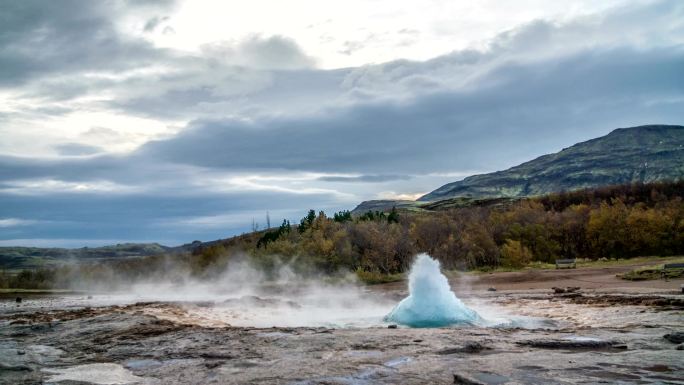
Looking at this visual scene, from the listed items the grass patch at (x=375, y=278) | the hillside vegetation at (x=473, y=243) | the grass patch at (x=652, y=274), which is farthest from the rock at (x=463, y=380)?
the hillside vegetation at (x=473, y=243)

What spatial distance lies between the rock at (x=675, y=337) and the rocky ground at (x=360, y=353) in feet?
0.06

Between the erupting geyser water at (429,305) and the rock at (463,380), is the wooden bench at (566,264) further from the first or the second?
the rock at (463,380)

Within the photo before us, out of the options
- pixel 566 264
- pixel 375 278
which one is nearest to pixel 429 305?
pixel 375 278

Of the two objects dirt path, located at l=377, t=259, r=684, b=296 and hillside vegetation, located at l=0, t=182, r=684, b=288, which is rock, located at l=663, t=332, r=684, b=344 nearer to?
dirt path, located at l=377, t=259, r=684, b=296

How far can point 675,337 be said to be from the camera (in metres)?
11.3

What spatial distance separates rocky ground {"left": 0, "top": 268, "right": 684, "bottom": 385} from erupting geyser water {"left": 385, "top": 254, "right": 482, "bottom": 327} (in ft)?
4.64

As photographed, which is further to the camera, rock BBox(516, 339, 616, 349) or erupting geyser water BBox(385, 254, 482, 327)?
erupting geyser water BBox(385, 254, 482, 327)

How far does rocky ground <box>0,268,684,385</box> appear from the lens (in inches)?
359

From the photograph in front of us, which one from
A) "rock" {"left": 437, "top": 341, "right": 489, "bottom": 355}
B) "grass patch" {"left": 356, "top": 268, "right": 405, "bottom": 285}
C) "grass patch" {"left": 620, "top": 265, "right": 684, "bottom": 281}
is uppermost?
"rock" {"left": 437, "top": 341, "right": 489, "bottom": 355}

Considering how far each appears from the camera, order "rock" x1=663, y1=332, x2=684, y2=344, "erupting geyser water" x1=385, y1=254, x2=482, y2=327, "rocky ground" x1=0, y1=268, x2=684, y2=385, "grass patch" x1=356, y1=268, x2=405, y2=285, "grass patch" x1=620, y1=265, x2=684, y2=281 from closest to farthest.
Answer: "rocky ground" x1=0, y1=268, x2=684, y2=385
"rock" x1=663, y1=332, x2=684, y2=344
"erupting geyser water" x1=385, y1=254, x2=482, y2=327
"grass patch" x1=620, y1=265, x2=684, y2=281
"grass patch" x1=356, y1=268, x2=405, y2=285

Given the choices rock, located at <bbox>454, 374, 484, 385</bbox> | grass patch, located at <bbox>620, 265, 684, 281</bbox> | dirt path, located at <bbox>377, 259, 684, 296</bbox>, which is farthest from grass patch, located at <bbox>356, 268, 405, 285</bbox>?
rock, located at <bbox>454, 374, 484, 385</bbox>

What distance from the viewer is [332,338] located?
43.8 ft

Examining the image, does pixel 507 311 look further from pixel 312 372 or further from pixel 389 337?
pixel 312 372

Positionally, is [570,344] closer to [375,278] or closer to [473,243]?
[375,278]
